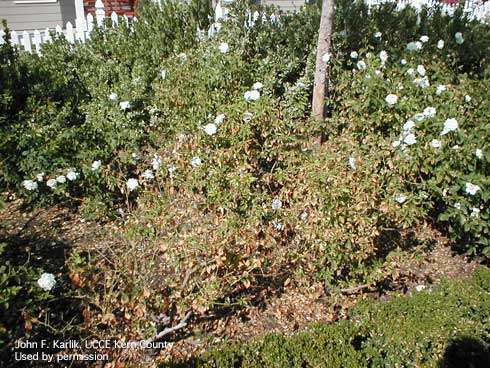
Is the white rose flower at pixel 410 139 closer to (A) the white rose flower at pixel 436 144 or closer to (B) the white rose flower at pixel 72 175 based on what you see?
(A) the white rose flower at pixel 436 144

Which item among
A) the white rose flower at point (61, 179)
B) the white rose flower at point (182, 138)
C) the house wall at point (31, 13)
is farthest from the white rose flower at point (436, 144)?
the house wall at point (31, 13)

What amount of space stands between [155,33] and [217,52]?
6.47 ft

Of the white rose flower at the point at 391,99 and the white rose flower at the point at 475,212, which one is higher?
the white rose flower at the point at 391,99

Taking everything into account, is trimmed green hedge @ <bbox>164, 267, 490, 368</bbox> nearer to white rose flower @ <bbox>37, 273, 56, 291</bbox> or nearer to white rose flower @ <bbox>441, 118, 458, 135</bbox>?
white rose flower @ <bbox>37, 273, 56, 291</bbox>

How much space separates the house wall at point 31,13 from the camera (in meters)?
8.61

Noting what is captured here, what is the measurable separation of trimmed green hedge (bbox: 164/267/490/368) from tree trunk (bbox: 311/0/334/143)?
1876 millimetres

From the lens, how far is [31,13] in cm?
880

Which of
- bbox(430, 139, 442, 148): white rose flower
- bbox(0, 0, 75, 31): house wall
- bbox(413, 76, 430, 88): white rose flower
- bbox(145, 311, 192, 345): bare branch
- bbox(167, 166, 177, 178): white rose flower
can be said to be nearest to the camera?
bbox(145, 311, 192, 345): bare branch

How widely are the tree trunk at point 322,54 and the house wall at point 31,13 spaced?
6.96 metres

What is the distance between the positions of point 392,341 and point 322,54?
2647 mm

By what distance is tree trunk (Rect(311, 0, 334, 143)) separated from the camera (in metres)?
4.02

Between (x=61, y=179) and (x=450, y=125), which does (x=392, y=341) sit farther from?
(x=61, y=179)

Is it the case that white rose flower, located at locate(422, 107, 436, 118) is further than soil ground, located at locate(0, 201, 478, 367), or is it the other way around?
white rose flower, located at locate(422, 107, 436, 118)

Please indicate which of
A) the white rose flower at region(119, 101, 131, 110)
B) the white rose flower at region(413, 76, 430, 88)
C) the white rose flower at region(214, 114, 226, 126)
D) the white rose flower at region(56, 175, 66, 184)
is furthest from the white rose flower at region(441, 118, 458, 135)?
Result: the white rose flower at region(56, 175, 66, 184)
